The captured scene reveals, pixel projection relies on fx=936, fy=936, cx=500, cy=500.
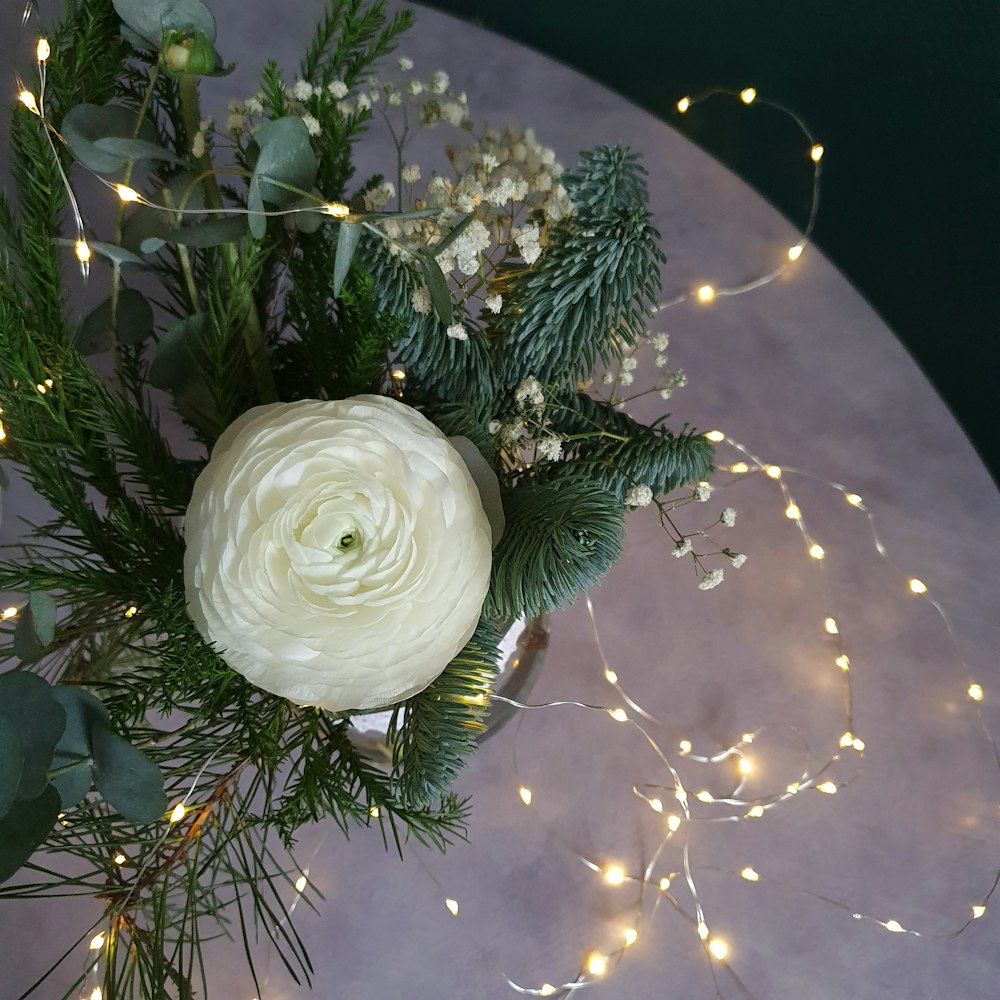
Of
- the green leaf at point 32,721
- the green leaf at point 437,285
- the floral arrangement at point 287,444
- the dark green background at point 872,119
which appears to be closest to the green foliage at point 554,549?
the floral arrangement at point 287,444

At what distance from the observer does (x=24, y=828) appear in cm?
40

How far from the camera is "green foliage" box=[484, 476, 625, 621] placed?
0.46 meters

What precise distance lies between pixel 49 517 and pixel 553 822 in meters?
0.46

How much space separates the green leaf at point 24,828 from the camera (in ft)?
1.28

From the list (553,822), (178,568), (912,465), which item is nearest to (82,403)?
(178,568)

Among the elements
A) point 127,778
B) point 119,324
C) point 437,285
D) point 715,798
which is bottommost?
point 715,798

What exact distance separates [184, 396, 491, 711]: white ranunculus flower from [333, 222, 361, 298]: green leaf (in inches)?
2.3

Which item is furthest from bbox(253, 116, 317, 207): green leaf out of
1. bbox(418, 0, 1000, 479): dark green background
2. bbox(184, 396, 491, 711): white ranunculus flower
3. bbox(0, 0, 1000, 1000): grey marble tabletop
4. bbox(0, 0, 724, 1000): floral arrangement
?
bbox(418, 0, 1000, 479): dark green background

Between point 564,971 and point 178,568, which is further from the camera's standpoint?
point 564,971

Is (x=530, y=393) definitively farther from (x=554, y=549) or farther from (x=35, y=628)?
(x=35, y=628)

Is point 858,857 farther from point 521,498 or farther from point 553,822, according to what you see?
point 521,498

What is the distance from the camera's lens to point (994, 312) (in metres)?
0.90

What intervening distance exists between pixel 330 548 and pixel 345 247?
14 centimetres

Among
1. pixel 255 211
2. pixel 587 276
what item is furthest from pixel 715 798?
pixel 255 211
